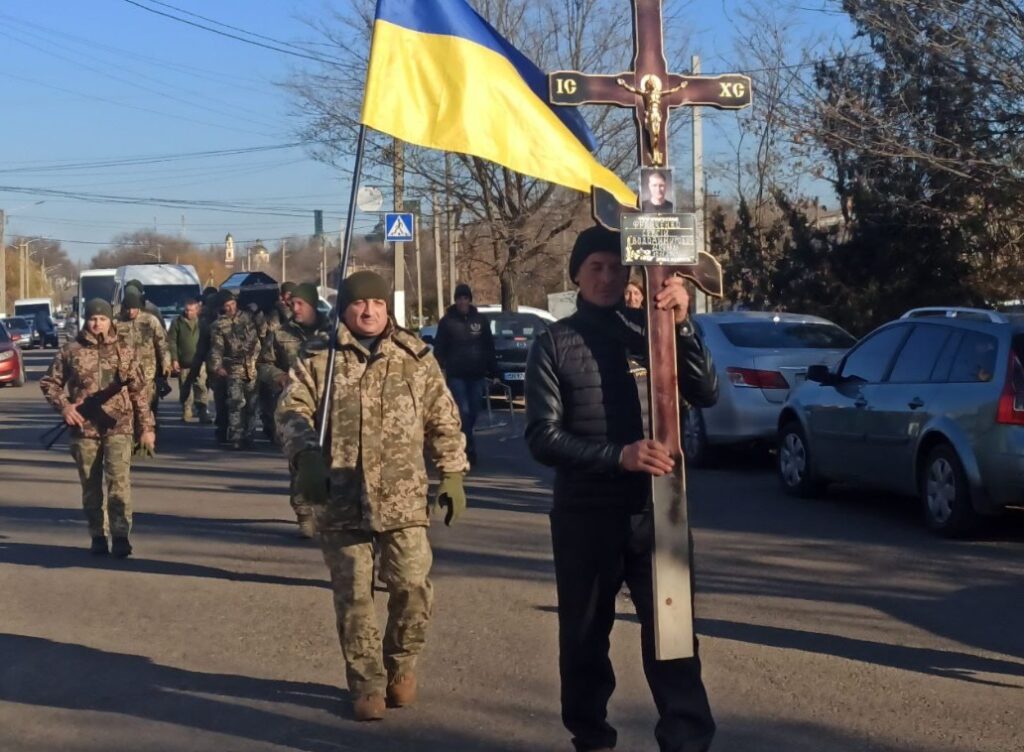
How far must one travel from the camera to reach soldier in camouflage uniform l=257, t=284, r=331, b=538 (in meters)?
10.5

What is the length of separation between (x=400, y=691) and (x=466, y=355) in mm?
8832

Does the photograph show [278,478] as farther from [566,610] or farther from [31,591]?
[566,610]

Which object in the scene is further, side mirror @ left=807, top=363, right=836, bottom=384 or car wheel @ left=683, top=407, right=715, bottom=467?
car wheel @ left=683, top=407, right=715, bottom=467

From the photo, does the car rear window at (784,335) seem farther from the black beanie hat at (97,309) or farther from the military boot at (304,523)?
the black beanie hat at (97,309)

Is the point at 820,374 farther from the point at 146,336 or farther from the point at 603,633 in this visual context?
the point at 146,336

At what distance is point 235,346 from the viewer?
17859 millimetres

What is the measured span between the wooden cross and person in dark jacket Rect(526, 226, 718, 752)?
15cm

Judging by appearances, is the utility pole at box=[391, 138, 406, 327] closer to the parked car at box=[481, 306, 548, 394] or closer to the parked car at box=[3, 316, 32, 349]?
→ the parked car at box=[481, 306, 548, 394]

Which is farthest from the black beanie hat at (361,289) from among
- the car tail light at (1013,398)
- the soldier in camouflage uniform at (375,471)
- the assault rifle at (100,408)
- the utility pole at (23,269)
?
the utility pole at (23,269)

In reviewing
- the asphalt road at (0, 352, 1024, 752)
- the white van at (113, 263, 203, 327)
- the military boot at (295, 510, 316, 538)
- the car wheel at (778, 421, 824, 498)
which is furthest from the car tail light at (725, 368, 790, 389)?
the white van at (113, 263, 203, 327)

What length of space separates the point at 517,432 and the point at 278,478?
5270 mm

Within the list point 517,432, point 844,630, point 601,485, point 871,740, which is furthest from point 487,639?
point 517,432

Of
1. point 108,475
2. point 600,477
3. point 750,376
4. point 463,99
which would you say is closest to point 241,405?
point 750,376

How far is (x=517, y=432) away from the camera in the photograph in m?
19.5
